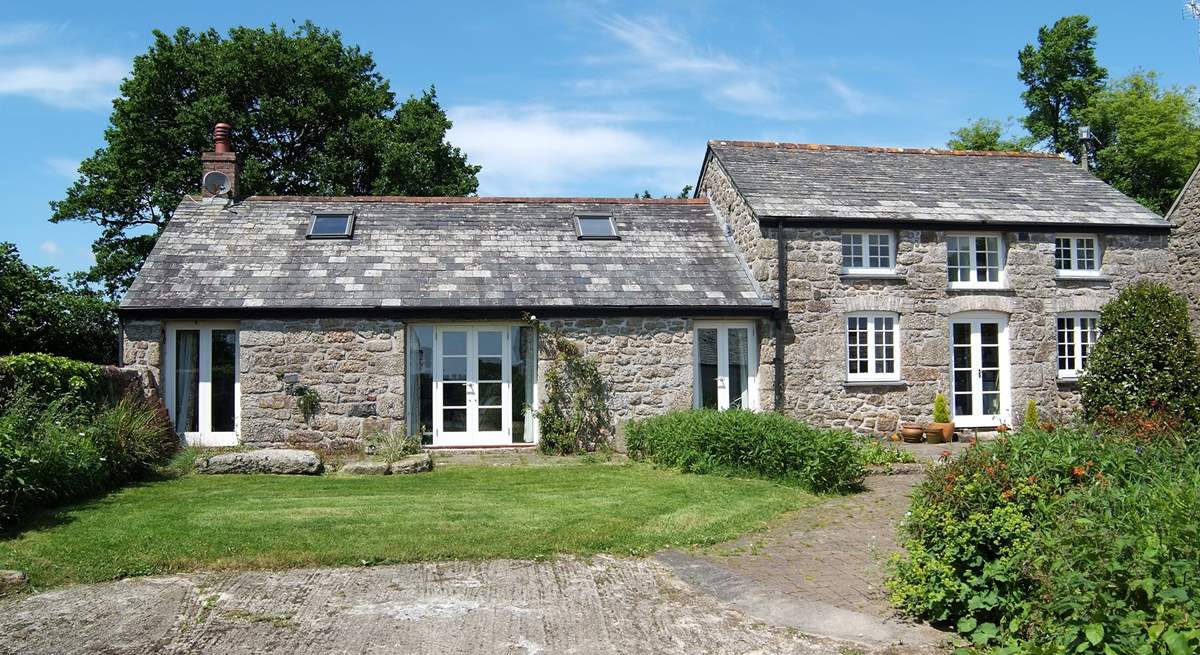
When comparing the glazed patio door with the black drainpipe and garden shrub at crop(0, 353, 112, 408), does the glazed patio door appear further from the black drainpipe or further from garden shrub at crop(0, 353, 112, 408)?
garden shrub at crop(0, 353, 112, 408)

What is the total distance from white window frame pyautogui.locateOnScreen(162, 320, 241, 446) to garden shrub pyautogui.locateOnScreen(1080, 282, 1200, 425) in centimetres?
1534

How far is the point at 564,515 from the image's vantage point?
9.02 metres

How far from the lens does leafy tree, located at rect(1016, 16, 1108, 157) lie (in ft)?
A: 111

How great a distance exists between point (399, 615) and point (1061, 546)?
4335 millimetres

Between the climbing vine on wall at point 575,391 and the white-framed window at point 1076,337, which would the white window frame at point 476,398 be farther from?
the white-framed window at point 1076,337

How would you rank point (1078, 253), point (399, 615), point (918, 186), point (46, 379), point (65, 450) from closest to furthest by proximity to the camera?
point (399, 615) < point (65, 450) < point (46, 379) < point (1078, 253) < point (918, 186)

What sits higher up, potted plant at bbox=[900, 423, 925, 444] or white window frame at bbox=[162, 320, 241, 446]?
white window frame at bbox=[162, 320, 241, 446]

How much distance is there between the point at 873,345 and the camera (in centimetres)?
1623

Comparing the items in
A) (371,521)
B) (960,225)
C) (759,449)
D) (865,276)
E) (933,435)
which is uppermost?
(960,225)

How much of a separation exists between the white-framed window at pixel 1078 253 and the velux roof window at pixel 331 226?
14.4 metres

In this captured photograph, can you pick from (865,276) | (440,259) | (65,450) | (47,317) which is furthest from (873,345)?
(47,317)

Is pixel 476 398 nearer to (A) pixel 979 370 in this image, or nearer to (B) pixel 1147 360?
(A) pixel 979 370

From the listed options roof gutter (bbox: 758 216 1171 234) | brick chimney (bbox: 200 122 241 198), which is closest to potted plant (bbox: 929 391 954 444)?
roof gutter (bbox: 758 216 1171 234)

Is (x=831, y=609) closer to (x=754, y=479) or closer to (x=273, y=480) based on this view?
(x=754, y=479)
